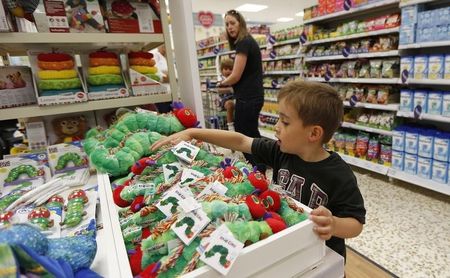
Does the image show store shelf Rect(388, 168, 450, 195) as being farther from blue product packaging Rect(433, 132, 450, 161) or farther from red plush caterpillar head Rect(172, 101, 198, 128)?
red plush caterpillar head Rect(172, 101, 198, 128)

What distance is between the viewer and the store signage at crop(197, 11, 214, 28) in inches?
351

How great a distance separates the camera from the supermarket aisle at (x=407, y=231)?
67.3 inches

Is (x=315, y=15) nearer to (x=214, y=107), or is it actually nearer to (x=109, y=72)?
(x=214, y=107)

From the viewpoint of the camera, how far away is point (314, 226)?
580 mm

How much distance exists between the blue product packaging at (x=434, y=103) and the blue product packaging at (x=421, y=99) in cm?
2

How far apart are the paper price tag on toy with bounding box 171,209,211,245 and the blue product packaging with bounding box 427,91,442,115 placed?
2571 mm

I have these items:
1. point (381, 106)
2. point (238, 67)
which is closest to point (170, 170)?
point (238, 67)

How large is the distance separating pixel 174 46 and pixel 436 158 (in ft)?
7.60

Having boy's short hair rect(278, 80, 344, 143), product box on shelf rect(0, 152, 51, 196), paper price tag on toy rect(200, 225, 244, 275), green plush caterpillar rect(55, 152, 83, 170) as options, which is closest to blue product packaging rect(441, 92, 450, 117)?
boy's short hair rect(278, 80, 344, 143)

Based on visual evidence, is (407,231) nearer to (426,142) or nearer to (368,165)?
(426,142)

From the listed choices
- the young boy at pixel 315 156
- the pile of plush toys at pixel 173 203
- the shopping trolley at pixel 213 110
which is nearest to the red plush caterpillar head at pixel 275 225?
the pile of plush toys at pixel 173 203

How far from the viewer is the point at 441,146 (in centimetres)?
234

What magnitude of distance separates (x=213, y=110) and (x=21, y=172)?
4.37 metres

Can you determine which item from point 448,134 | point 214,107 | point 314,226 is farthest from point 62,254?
point 214,107
